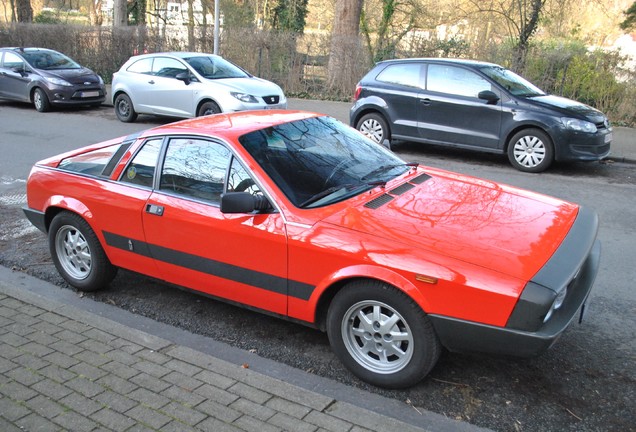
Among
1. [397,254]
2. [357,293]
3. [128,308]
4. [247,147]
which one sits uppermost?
[247,147]

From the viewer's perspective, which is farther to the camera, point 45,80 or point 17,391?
point 45,80

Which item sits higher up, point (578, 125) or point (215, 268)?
point (578, 125)

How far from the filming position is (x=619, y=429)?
3.21 metres

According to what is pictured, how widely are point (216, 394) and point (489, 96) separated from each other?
7.81m

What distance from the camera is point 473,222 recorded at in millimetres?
3664

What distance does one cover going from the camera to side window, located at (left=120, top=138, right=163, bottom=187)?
4504 mm

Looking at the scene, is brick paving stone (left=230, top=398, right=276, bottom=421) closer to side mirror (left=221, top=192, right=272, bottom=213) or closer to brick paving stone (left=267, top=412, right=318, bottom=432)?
brick paving stone (left=267, top=412, right=318, bottom=432)

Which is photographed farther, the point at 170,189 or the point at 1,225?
the point at 1,225

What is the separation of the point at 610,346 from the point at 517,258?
1.40 m

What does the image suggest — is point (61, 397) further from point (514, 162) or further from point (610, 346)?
point (514, 162)

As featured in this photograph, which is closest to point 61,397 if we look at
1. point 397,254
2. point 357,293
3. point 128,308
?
point 128,308

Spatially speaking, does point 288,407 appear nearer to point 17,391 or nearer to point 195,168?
point 17,391

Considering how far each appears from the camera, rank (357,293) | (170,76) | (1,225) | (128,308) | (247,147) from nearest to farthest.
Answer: (357,293) < (247,147) < (128,308) < (1,225) < (170,76)

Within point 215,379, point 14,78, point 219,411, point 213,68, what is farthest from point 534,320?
point 14,78
